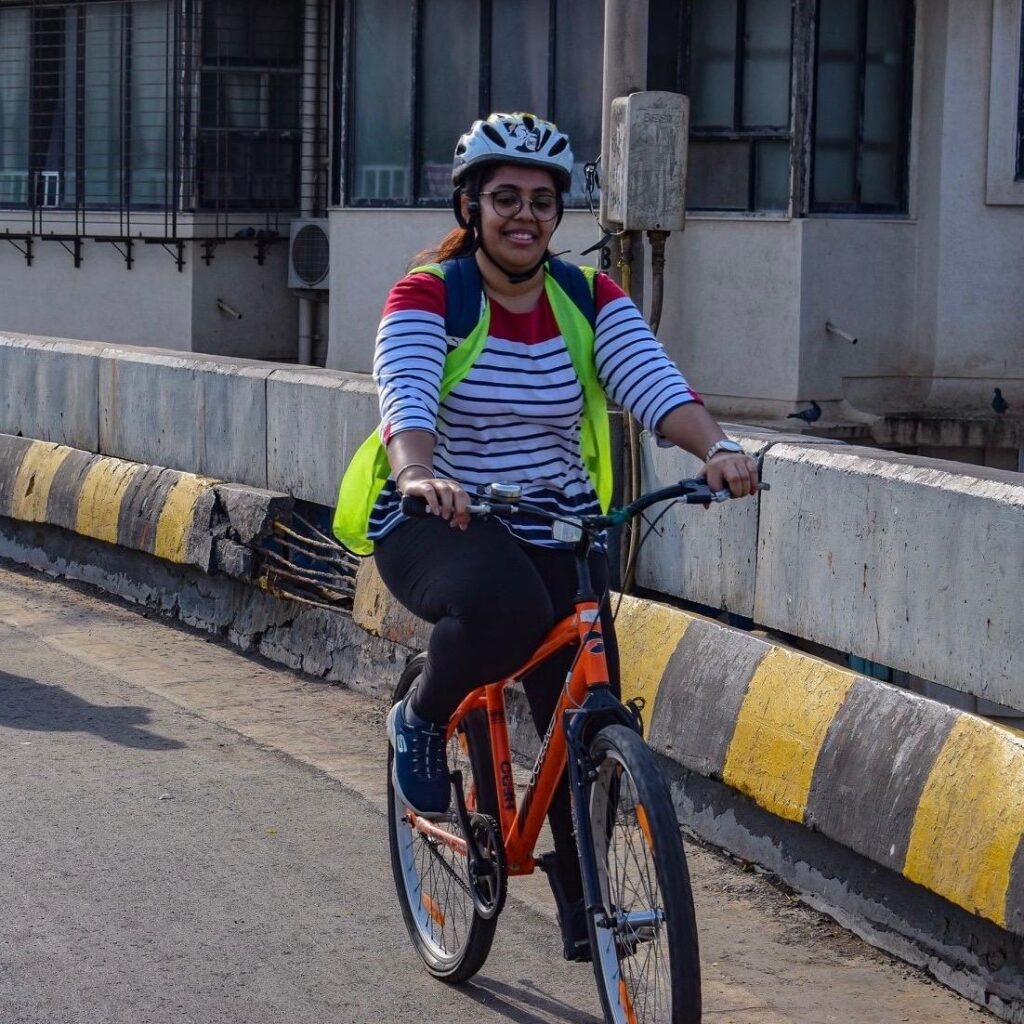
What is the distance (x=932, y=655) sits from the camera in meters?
4.96

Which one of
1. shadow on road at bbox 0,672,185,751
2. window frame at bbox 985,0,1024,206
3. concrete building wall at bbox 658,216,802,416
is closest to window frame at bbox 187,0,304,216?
concrete building wall at bbox 658,216,802,416

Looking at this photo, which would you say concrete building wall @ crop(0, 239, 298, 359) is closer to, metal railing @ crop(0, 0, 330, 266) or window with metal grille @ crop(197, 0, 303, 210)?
metal railing @ crop(0, 0, 330, 266)

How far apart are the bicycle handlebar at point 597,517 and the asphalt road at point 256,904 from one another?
4.21 feet

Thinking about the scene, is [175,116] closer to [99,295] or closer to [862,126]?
[99,295]

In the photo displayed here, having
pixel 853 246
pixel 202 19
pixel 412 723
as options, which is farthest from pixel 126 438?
pixel 202 19

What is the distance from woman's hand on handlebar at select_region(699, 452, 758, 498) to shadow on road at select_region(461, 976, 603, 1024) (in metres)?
1.33

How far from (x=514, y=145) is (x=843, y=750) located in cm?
179

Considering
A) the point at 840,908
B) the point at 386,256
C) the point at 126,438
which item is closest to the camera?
the point at 840,908

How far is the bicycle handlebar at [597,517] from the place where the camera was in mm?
3775

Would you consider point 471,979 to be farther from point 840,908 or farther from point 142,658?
point 142,658

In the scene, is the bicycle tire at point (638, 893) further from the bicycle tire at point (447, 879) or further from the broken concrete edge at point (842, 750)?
the broken concrete edge at point (842, 750)

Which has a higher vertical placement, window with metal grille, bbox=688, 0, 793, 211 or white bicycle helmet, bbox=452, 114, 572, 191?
window with metal grille, bbox=688, 0, 793, 211

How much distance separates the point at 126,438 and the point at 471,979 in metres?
5.41

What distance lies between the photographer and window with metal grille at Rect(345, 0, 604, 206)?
51.5 feet
